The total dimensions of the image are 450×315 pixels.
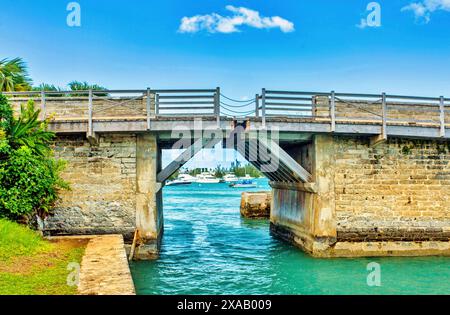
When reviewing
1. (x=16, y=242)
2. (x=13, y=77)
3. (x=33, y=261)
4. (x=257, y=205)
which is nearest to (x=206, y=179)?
(x=257, y=205)

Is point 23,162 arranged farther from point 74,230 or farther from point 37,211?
point 74,230

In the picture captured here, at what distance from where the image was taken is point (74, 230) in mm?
14156

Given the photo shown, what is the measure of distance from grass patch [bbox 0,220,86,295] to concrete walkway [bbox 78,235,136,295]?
0.27 m

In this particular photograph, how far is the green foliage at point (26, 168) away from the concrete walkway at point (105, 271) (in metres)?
2.38

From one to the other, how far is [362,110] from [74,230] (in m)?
10.7

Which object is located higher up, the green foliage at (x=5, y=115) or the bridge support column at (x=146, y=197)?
the green foliage at (x=5, y=115)

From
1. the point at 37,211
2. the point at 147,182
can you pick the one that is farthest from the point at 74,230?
the point at 147,182

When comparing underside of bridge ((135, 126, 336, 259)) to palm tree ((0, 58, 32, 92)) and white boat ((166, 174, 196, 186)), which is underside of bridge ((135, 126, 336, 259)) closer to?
palm tree ((0, 58, 32, 92))

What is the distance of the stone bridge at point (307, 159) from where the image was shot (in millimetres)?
14164

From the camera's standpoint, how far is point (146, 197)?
1428 centimetres

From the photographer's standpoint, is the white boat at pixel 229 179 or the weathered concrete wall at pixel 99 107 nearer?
the weathered concrete wall at pixel 99 107

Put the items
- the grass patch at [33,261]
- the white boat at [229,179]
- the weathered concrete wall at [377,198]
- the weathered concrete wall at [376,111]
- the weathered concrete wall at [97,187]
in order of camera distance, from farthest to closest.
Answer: the white boat at [229,179]
the weathered concrete wall at [377,198]
the weathered concrete wall at [376,111]
the weathered concrete wall at [97,187]
the grass patch at [33,261]

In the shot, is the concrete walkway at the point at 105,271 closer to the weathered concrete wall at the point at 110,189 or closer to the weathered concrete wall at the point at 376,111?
the weathered concrete wall at the point at 110,189

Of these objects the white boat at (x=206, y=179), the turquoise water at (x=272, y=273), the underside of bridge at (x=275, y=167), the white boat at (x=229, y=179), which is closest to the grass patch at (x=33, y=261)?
the turquoise water at (x=272, y=273)
